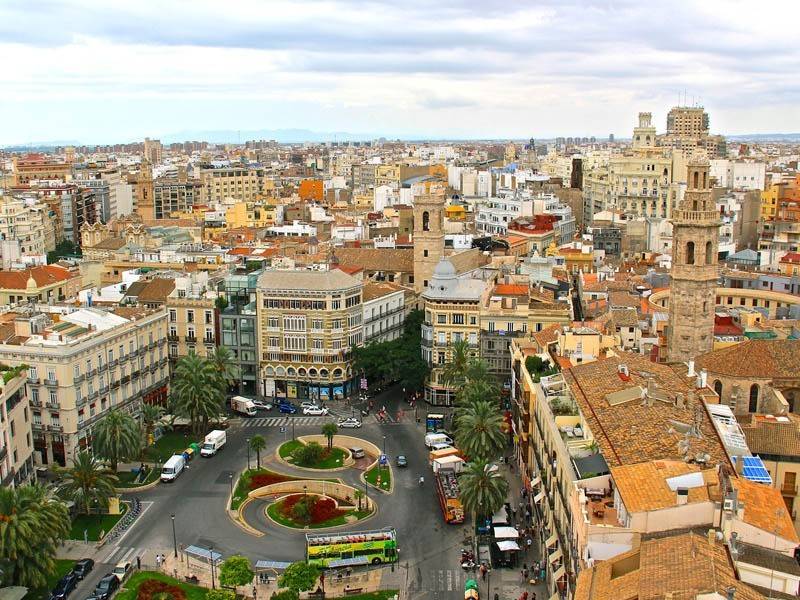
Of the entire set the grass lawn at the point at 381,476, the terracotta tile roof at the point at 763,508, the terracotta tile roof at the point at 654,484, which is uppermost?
the terracotta tile roof at the point at 654,484

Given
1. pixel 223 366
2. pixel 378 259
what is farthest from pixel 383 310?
pixel 378 259

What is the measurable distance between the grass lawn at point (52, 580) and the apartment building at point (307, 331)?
132 ft

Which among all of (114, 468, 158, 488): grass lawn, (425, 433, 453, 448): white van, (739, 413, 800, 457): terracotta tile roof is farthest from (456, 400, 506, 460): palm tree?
(114, 468, 158, 488): grass lawn

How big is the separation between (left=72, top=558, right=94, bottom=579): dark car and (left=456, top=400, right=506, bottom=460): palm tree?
94.3 ft

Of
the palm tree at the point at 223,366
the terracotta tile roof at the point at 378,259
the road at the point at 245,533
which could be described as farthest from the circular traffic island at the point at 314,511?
the terracotta tile roof at the point at 378,259

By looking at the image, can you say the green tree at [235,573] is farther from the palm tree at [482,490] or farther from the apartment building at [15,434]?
the apartment building at [15,434]

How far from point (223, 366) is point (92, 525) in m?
26.1

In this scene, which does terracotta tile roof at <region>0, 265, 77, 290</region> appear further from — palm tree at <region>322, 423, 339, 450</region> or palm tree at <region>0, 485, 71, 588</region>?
palm tree at <region>0, 485, 71, 588</region>

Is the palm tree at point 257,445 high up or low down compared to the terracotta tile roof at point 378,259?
down

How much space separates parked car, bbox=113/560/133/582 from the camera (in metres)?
60.2

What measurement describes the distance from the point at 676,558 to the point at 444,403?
5863 centimetres

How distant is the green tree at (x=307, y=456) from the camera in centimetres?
7975

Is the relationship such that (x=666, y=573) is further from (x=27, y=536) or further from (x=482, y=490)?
(x=27, y=536)

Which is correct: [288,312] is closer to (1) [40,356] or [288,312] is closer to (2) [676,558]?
(1) [40,356]
